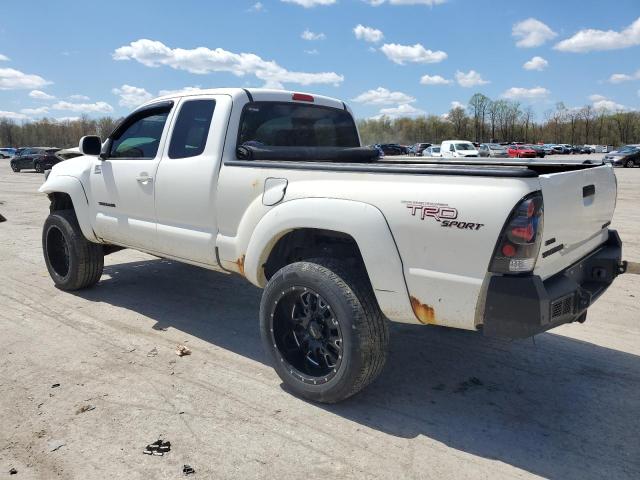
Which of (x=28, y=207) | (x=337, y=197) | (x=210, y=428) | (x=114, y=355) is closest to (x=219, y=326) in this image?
(x=114, y=355)

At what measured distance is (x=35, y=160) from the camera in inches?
1329

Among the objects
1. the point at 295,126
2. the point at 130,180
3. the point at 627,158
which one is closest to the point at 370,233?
the point at 295,126

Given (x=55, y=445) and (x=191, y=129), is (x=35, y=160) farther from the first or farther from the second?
(x=55, y=445)

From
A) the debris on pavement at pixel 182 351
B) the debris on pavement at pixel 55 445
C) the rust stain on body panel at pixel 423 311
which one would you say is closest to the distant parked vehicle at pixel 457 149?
the debris on pavement at pixel 182 351

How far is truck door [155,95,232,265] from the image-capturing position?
13.3ft

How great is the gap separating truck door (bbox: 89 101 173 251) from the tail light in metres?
3.00

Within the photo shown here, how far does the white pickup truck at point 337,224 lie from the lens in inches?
105

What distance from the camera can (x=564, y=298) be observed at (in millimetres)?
2793

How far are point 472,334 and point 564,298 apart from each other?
194cm

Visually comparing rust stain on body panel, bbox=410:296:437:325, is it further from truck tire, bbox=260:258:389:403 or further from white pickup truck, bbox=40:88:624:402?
truck tire, bbox=260:258:389:403

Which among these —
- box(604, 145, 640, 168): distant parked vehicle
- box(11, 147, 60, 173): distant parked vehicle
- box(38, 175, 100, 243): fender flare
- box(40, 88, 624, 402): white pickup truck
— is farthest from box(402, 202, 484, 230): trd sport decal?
box(604, 145, 640, 168): distant parked vehicle

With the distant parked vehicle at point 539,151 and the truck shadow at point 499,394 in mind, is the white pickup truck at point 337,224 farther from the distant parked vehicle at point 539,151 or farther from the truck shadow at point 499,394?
the distant parked vehicle at point 539,151

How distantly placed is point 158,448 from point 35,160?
35.7m

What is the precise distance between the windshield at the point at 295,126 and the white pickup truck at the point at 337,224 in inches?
0.6
